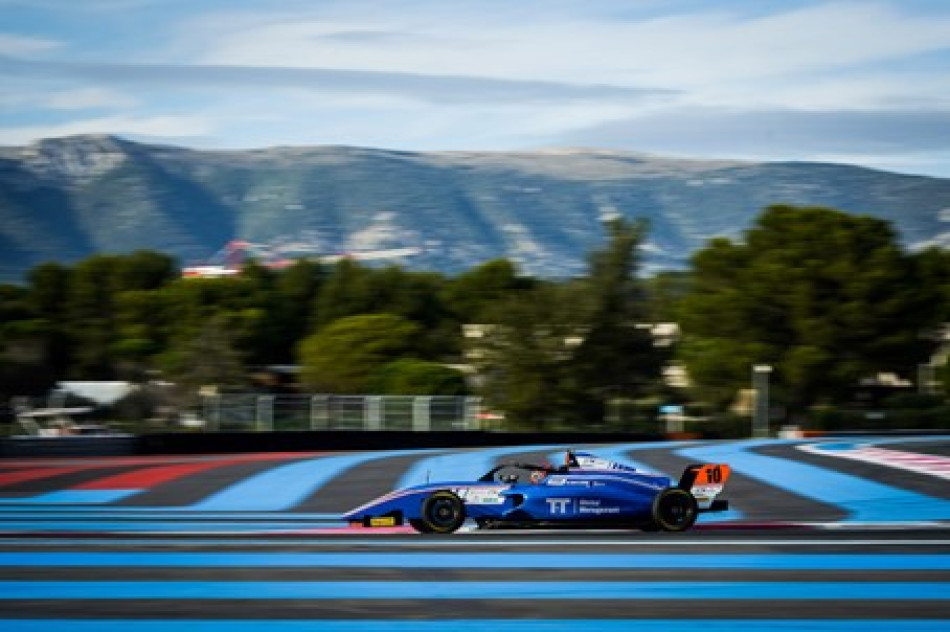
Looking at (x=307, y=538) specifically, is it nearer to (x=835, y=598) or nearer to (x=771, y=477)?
(x=835, y=598)

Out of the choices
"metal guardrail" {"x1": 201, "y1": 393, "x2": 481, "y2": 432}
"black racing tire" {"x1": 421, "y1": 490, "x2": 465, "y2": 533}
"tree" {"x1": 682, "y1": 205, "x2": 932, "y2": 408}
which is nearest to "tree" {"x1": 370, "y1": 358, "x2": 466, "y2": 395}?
"tree" {"x1": 682, "y1": 205, "x2": 932, "y2": 408}

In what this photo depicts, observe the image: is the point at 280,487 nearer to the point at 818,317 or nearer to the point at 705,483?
the point at 705,483

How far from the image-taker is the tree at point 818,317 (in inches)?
2808

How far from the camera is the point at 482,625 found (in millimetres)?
9781

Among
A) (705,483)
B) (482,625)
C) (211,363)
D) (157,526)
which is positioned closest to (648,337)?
(211,363)

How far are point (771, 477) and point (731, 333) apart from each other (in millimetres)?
54462

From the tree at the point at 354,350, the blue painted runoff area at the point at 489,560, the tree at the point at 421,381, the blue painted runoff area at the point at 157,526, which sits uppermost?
the tree at the point at 354,350

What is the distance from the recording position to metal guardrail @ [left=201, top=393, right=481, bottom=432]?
3362cm

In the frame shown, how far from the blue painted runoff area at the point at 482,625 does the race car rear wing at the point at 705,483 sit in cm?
508

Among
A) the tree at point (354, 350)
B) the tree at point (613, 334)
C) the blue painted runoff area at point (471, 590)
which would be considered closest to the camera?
the blue painted runoff area at point (471, 590)

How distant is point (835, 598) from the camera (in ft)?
35.6

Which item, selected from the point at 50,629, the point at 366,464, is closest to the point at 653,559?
the point at 50,629

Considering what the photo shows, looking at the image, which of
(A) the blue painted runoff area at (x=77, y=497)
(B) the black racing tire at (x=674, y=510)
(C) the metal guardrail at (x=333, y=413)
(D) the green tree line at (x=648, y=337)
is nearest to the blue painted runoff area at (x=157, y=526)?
(A) the blue painted runoff area at (x=77, y=497)

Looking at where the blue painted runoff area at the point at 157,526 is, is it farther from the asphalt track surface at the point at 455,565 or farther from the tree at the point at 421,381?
the tree at the point at 421,381
